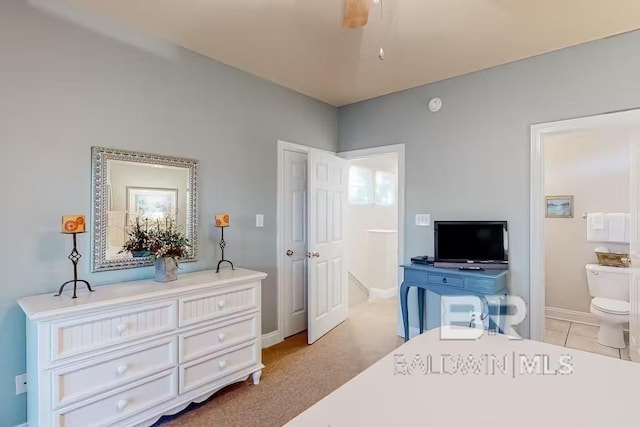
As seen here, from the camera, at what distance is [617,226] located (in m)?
3.65

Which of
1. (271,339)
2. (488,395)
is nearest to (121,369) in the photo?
(271,339)

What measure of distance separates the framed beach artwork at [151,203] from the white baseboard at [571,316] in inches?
171

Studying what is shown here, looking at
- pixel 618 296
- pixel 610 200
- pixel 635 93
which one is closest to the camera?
pixel 635 93

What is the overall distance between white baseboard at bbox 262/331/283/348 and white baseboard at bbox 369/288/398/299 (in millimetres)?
2067

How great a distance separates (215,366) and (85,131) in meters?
1.74

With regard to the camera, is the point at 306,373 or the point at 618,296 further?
the point at 618,296

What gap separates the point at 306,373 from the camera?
2740 millimetres

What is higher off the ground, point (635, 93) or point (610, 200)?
point (635, 93)

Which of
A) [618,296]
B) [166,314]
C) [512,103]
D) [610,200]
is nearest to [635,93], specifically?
[512,103]

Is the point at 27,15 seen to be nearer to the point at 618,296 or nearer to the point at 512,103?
the point at 512,103

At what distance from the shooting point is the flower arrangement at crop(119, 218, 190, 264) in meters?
2.26

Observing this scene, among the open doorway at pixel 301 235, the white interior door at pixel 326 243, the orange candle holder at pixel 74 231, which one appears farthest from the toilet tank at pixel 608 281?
the orange candle holder at pixel 74 231

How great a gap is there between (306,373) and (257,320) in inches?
24.6

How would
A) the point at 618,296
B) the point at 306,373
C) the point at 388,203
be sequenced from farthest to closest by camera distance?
the point at 388,203 < the point at 618,296 < the point at 306,373
